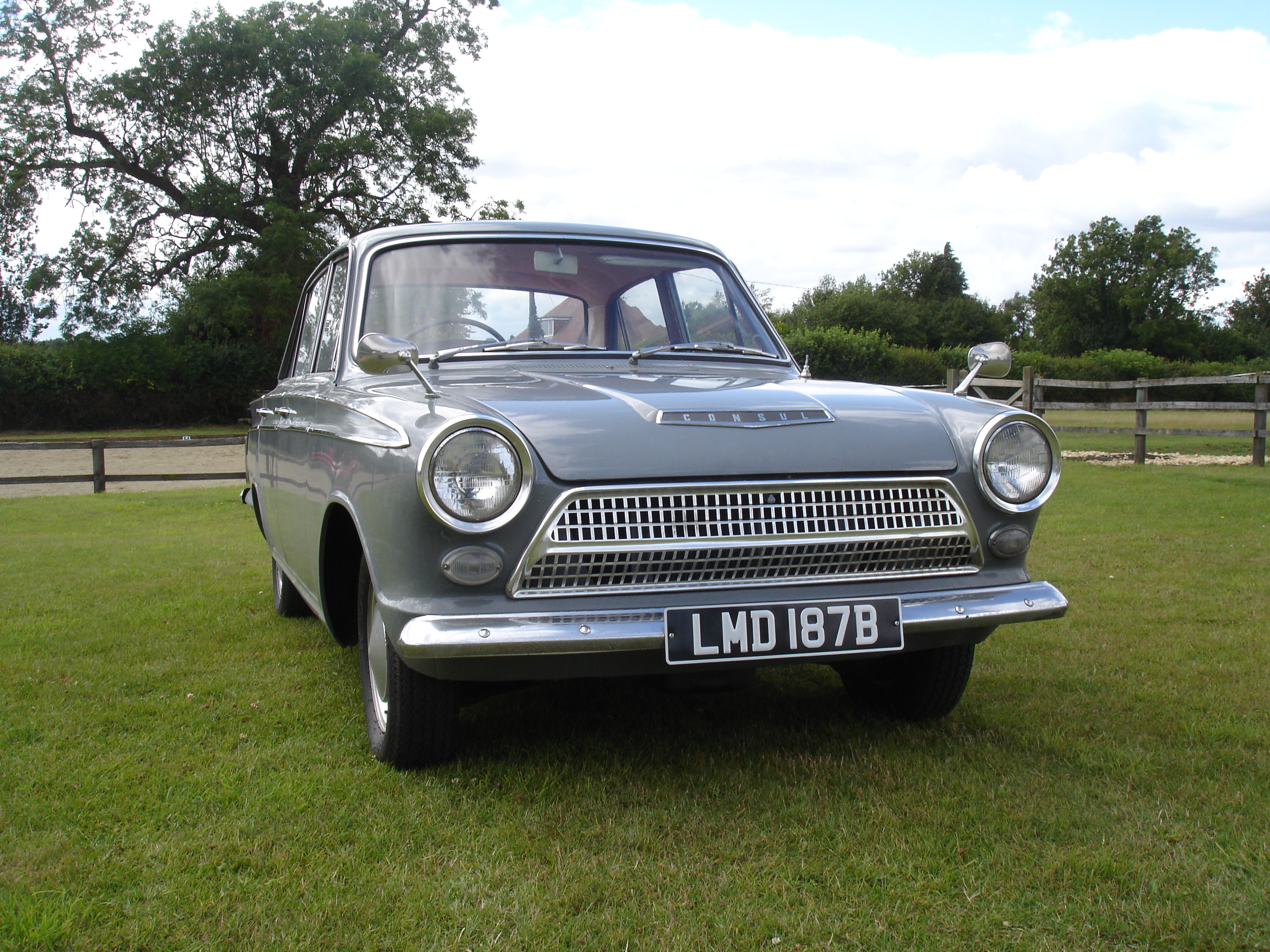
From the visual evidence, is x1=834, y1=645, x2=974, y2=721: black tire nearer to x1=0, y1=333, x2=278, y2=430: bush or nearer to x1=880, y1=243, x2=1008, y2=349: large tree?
x1=0, y1=333, x2=278, y2=430: bush

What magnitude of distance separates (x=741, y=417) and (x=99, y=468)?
12771 millimetres

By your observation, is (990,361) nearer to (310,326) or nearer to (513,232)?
(513,232)

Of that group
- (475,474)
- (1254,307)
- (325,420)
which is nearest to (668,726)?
(475,474)

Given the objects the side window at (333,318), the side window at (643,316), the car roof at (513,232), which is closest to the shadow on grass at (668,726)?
the side window at (643,316)

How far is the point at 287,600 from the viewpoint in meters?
→ 5.24

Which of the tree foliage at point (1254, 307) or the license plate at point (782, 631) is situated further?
the tree foliage at point (1254, 307)

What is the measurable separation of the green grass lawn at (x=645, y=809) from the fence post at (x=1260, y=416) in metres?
9.62

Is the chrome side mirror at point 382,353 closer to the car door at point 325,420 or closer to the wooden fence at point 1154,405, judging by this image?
the car door at point 325,420

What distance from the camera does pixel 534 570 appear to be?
250 cm

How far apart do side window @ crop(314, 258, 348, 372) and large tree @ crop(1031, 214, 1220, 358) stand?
6590 centimetres

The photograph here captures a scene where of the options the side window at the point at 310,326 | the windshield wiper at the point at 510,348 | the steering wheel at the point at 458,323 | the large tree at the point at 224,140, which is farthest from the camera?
the large tree at the point at 224,140

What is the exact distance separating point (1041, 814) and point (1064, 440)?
20.8m

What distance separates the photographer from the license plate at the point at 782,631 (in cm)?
253

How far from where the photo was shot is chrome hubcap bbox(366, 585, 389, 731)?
2.90 meters
